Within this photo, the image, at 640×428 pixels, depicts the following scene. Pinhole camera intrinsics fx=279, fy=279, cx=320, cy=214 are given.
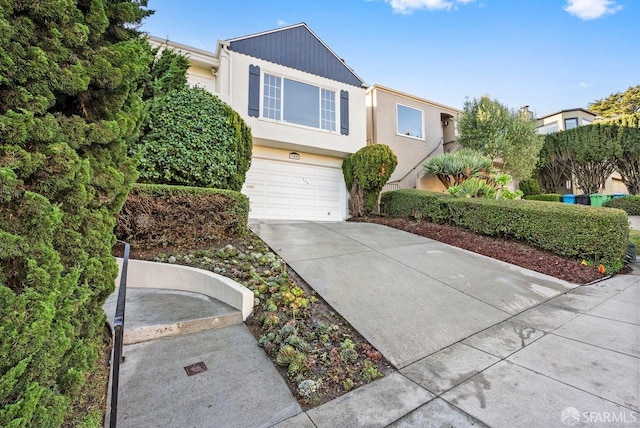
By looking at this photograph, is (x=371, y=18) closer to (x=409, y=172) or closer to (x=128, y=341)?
(x=409, y=172)

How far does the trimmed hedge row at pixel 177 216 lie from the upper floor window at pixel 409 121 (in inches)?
370

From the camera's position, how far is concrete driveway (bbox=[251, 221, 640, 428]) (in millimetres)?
1865

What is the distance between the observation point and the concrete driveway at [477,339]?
1.87m

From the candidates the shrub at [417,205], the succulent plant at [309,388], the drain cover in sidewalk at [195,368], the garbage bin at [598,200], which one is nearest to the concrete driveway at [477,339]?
the succulent plant at [309,388]

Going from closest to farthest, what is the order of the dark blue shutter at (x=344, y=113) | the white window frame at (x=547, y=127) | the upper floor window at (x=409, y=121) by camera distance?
the dark blue shutter at (x=344, y=113) < the upper floor window at (x=409, y=121) < the white window frame at (x=547, y=127)

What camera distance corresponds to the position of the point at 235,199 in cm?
539

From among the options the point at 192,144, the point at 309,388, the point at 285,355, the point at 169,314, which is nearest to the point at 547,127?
the point at 192,144

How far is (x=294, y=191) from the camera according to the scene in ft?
31.7

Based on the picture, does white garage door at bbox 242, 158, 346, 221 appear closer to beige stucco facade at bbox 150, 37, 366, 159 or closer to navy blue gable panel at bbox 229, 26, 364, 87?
beige stucco facade at bbox 150, 37, 366, 159

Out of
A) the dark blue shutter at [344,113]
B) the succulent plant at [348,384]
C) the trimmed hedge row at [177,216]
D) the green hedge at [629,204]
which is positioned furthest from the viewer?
the green hedge at [629,204]

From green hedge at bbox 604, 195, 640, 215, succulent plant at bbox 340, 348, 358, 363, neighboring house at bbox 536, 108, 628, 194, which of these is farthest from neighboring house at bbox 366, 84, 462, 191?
succulent plant at bbox 340, 348, 358, 363

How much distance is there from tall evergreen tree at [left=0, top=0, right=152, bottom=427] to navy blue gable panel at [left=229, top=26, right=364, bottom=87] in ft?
26.5

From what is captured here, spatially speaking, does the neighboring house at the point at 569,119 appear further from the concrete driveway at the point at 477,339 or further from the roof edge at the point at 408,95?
the concrete driveway at the point at 477,339

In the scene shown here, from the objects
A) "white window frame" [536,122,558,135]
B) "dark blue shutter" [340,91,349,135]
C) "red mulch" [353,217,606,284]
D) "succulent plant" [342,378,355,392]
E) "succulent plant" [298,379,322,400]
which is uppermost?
"white window frame" [536,122,558,135]
